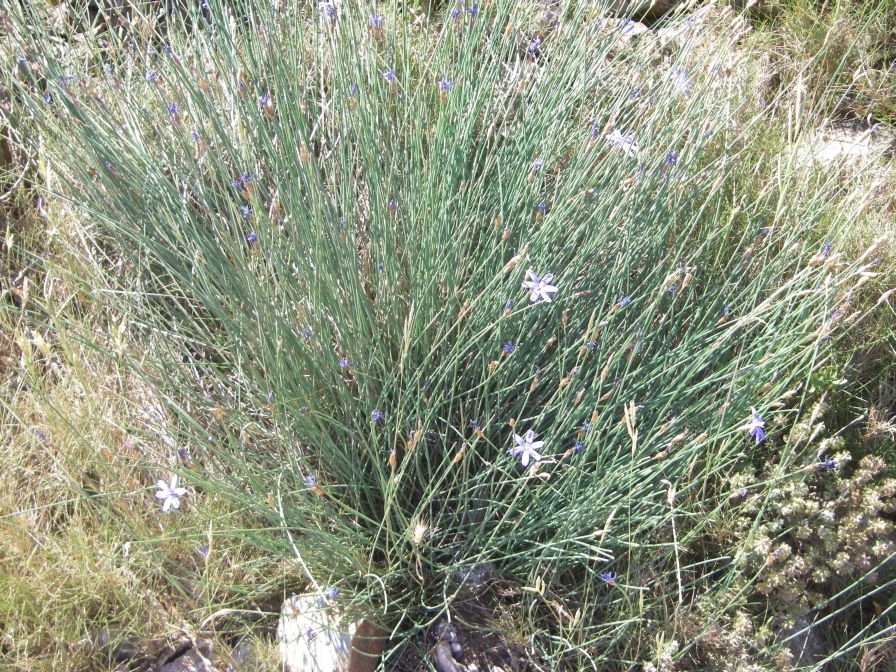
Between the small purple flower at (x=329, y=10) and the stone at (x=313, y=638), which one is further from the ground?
the small purple flower at (x=329, y=10)

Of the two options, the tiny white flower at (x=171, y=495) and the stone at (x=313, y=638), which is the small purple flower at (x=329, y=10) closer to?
the tiny white flower at (x=171, y=495)

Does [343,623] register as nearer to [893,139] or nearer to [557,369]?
[557,369]

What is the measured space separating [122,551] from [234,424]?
1.87 feet

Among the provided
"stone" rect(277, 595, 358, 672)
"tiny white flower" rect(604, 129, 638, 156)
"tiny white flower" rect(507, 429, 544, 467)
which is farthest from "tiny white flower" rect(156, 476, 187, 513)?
"tiny white flower" rect(604, 129, 638, 156)

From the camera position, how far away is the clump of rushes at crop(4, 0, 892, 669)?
82.0 inches

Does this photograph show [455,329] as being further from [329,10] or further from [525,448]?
[329,10]

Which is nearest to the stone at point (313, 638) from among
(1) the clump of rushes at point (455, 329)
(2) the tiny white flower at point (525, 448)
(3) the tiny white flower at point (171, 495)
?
(1) the clump of rushes at point (455, 329)

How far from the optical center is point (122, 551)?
2.34 metres

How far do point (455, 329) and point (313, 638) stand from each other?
995mm

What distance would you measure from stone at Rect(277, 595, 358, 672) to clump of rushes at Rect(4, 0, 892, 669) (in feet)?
0.36

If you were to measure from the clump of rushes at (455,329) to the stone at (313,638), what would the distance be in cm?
11

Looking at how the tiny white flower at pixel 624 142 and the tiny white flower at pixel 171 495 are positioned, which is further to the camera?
the tiny white flower at pixel 624 142

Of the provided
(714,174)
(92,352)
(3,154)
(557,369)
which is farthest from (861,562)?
(3,154)

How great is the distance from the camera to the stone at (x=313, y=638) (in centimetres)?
211
